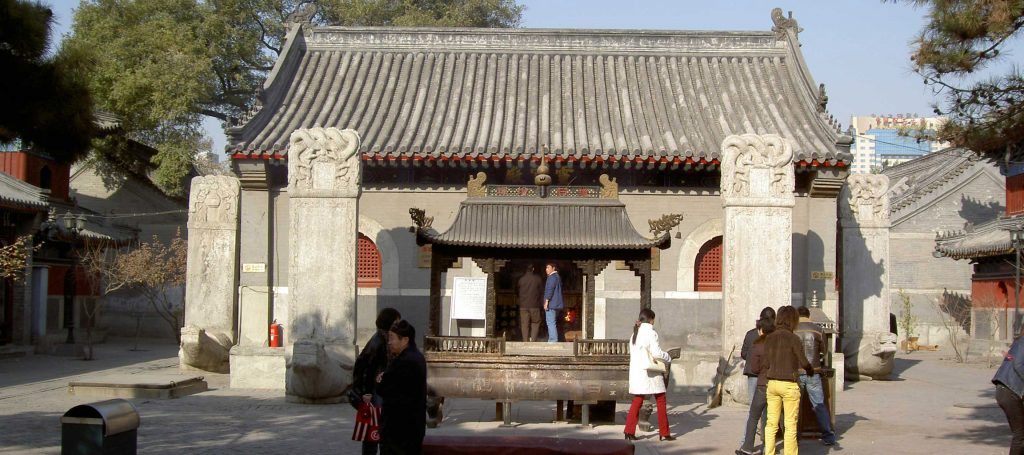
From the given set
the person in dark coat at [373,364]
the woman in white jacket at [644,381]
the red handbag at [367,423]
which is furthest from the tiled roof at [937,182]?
the red handbag at [367,423]

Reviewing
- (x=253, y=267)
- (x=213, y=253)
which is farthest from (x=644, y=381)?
(x=213, y=253)

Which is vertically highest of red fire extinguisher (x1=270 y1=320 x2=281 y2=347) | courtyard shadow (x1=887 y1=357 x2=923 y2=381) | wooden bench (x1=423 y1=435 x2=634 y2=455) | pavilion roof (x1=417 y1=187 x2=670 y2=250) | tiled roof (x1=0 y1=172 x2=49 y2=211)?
tiled roof (x1=0 y1=172 x2=49 y2=211)

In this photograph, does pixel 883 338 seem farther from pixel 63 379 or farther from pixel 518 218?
pixel 63 379

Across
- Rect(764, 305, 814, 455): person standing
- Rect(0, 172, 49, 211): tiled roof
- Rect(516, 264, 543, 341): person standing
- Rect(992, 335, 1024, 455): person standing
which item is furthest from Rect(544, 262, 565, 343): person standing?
Rect(0, 172, 49, 211): tiled roof

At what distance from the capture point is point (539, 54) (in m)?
22.2

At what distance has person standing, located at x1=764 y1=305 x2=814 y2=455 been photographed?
33.0 ft

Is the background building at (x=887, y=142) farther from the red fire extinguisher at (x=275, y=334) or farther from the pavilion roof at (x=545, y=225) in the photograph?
the red fire extinguisher at (x=275, y=334)

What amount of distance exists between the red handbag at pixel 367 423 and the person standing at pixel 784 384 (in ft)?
12.1

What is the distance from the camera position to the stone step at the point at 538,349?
1311 cm

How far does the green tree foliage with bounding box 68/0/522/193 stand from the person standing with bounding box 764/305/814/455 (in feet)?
68.5

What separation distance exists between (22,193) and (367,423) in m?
18.8

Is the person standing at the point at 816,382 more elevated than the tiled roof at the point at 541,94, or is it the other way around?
the tiled roof at the point at 541,94

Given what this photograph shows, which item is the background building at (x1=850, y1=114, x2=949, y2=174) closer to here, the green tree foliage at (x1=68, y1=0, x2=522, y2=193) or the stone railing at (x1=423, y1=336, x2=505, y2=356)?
the stone railing at (x1=423, y1=336, x2=505, y2=356)

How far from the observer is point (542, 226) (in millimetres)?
13664
